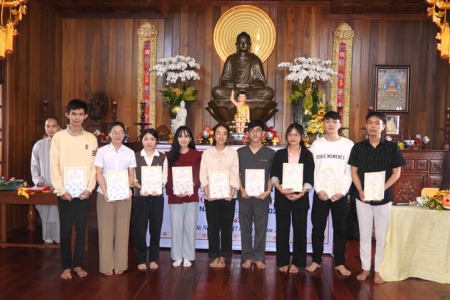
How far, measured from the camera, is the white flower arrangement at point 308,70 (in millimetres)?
6434

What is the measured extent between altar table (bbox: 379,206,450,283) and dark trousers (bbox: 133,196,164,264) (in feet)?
6.74

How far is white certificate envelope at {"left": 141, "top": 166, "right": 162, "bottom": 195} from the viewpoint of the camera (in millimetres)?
4074

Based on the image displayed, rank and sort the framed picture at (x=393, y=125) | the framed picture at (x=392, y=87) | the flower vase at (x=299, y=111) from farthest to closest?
the framed picture at (x=392, y=87)
the framed picture at (x=393, y=125)
the flower vase at (x=299, y=111)

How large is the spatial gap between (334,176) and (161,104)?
4042 millimetres

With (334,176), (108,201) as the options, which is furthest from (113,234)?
(334,176)

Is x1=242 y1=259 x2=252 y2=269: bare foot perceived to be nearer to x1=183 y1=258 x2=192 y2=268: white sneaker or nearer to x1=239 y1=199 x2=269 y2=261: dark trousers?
x1=239 y1=199 x2=269 y2=261: dark trousers

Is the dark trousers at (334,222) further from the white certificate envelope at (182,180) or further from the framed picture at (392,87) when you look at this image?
the framed picture at (392,87)

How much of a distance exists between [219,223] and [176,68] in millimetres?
3056

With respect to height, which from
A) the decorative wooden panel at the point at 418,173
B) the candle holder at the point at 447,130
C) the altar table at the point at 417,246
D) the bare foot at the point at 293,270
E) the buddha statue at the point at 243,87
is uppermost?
the buddha statue at the point at 243,87

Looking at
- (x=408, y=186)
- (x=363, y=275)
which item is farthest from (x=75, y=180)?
(x=408, y=186)

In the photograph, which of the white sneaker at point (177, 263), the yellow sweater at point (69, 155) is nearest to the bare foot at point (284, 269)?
the white sneaker at point (177, 263)

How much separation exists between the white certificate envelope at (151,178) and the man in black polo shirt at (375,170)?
5.65 feet

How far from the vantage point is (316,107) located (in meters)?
6.09

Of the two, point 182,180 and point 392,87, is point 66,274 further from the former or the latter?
point 392,87
